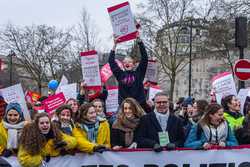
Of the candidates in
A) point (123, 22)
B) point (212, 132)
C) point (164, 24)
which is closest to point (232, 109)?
point (212, 132)

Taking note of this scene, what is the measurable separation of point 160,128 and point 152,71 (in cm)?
422

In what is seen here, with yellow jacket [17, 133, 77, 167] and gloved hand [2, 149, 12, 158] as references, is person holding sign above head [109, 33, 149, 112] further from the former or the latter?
gloved hand [2, 149, 12, 158]

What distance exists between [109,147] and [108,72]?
A: 538 centimetres

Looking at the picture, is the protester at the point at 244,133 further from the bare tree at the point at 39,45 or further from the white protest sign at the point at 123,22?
the bare tree at the point at 39,45

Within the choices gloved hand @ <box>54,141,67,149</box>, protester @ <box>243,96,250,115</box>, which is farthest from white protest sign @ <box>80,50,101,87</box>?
gloved hand @ <box>54,141,67,149</box>

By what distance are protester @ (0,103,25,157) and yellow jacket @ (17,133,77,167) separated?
0.78ft

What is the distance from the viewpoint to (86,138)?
6.97 m

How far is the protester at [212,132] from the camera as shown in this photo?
6.89 metres

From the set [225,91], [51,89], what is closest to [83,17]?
[51,89]

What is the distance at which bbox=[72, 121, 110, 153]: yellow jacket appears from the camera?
6695mm

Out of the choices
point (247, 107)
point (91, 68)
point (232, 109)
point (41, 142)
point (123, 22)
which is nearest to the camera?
point (41, 142)

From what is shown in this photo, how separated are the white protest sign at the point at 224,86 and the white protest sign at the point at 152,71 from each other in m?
1.66

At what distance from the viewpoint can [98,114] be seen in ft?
25.4

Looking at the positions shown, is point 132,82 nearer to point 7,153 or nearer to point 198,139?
point 198,139
